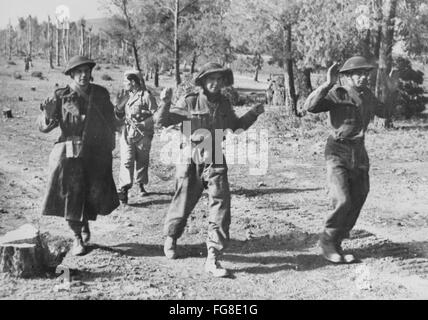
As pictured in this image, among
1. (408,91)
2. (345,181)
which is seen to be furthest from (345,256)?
(408,91)

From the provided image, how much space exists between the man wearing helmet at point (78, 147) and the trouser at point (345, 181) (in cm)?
237

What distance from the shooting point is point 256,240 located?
6.77 metres

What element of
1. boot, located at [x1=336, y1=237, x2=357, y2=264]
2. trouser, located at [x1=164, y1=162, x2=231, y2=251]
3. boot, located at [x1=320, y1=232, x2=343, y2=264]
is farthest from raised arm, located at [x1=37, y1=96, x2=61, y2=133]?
boot, located at [x1=336, y1=237, x2=357, y2=264]

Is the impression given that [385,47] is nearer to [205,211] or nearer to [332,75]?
[205,211]

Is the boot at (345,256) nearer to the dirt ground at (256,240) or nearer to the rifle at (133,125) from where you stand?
the dirt ground at (256,240)

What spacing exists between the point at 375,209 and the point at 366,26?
9460mm

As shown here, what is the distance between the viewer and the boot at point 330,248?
5871 millimetres

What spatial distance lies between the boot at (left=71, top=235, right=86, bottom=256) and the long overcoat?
0.24 m

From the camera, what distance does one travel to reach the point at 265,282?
543 cm

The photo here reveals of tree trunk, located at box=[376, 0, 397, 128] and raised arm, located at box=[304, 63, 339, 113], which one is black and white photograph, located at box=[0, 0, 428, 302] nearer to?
raised arm, located at box=[304, 63, 339, 113]

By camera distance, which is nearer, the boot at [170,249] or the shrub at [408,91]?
the boot at [170,249]

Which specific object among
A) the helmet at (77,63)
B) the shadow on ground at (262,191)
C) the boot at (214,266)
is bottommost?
the boot at (214,266)

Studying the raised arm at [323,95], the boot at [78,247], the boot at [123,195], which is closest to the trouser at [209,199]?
the boot at [78,247]
